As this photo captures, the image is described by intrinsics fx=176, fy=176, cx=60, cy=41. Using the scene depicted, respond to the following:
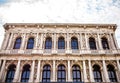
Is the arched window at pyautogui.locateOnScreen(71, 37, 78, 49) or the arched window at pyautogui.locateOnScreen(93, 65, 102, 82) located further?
the arched window at pyautogui.locateOnScreen(71, 37, 78, 49)

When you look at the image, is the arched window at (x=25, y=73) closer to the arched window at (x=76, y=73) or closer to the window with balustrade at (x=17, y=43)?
the window with balustrade at (x=17, y=43)

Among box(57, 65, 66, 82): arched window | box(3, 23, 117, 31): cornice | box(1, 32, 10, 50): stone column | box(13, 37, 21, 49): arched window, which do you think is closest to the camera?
box(57, 65, 66, 82): arched window

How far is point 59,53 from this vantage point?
783 inches

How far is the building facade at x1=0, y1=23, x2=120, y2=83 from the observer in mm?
18750

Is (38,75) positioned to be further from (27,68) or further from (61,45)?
(61,45)

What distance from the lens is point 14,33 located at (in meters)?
22.1

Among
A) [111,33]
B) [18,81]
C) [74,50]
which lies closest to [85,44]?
[74,50]

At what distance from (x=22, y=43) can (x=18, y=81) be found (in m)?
4.86

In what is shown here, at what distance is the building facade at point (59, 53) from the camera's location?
1875 centimetres

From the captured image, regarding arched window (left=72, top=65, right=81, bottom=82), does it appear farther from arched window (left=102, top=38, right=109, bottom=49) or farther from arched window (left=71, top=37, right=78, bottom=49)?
arched window (left=102, top=38, right=109, bottom=49)

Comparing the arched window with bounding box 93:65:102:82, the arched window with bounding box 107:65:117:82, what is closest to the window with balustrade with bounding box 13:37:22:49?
the arched window with bounding box 93:65:102:82

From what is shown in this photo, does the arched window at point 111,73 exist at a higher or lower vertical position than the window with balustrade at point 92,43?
lower

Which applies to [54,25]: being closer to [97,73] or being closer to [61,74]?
[61,74]

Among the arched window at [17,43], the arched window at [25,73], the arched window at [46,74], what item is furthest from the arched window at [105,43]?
the arched window at [17,43]
